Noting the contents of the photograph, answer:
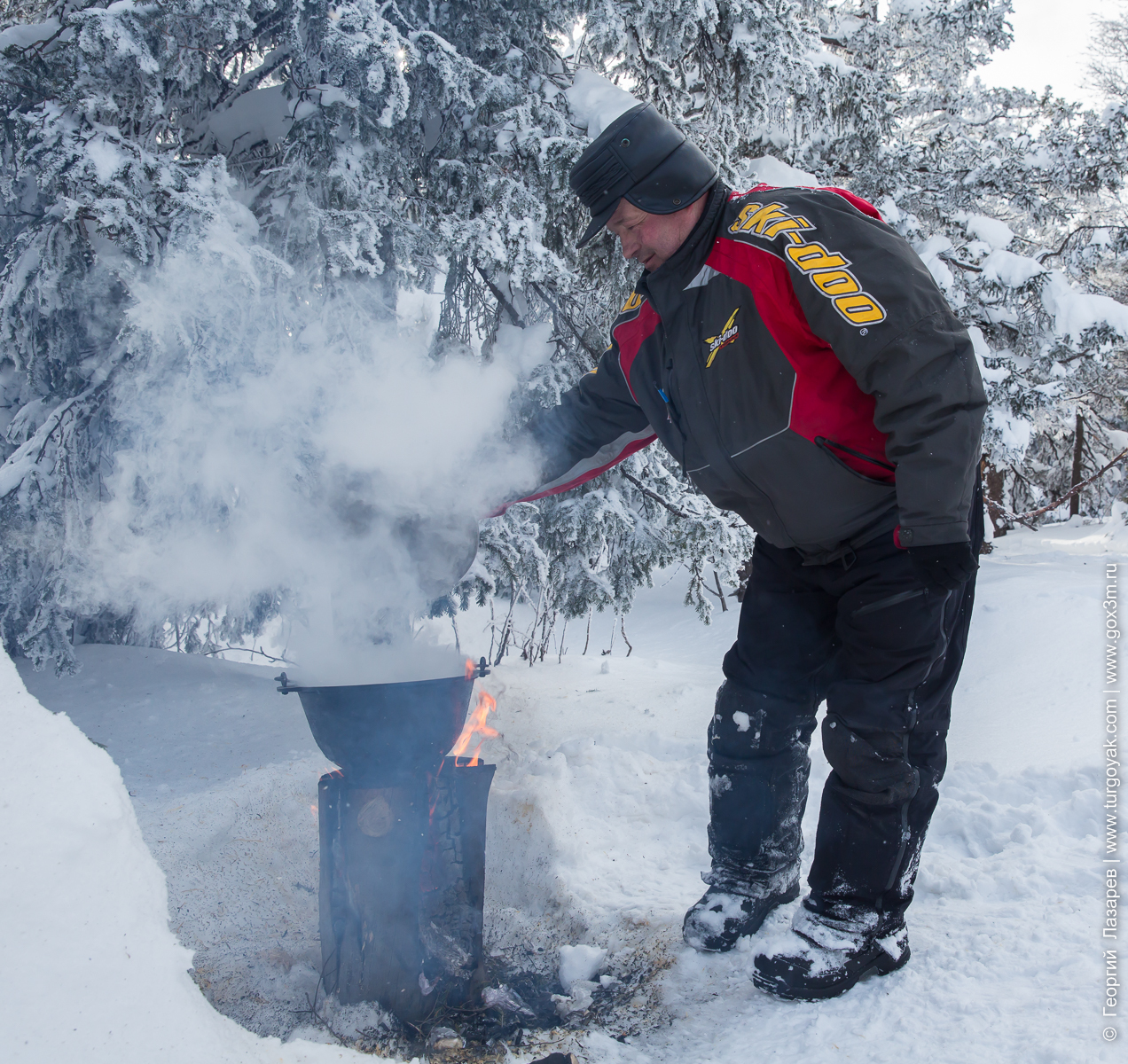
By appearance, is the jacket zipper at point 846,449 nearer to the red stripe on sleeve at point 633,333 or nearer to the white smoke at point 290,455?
the red stripe on sleeve at point 633,333

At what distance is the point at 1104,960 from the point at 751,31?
15.2 ft

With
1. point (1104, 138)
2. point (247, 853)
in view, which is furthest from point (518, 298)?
point (1104, 138)

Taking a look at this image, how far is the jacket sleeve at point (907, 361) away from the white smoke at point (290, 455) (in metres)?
1.13

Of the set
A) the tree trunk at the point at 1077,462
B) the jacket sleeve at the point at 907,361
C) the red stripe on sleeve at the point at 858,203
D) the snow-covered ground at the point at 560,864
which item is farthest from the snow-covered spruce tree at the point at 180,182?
the tree trunk at the point at 1077,462

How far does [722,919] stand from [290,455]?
7.82 feet

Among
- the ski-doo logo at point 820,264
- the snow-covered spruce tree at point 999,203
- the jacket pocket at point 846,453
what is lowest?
the jacket pocket at point 846,453

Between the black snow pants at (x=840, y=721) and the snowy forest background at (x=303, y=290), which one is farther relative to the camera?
the snowy forest background at (x=303, y=290)

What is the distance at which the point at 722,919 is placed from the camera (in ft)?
7.49

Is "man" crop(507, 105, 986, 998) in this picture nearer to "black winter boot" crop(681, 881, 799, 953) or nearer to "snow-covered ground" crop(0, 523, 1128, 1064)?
"black winter boot" crop(681, 881, 799, 953)

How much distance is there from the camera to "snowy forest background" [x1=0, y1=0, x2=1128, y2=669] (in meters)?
3.14

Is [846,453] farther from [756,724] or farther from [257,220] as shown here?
[257,220]

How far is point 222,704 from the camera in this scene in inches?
159

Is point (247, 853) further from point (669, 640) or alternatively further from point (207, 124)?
point (669, 640)

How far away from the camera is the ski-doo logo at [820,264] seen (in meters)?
1.79
